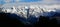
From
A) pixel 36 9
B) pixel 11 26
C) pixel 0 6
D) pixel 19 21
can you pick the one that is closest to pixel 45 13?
pixel 36 9

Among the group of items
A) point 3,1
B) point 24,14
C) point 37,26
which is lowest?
point 37,26

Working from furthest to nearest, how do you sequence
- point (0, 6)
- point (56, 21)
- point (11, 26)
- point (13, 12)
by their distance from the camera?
point (0, 6) → point (13, 12) → point (56, 21) → point (11, 26)

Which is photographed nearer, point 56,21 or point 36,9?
point 56,21

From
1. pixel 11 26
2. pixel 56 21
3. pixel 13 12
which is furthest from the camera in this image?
pixel 13 12

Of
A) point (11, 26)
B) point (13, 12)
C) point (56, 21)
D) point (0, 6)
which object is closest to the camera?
point (11, 26)

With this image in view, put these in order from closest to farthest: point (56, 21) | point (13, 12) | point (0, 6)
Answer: point (56, 21)
point (13, 12)
point (0, 6)

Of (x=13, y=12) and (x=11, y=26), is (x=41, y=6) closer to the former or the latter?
(x=13, y=12)

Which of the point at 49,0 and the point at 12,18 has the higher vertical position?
the point at 49,0

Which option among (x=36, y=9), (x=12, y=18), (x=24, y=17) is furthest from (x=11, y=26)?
(x=36, y=9)

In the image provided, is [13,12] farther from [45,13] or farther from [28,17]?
[45,13]
